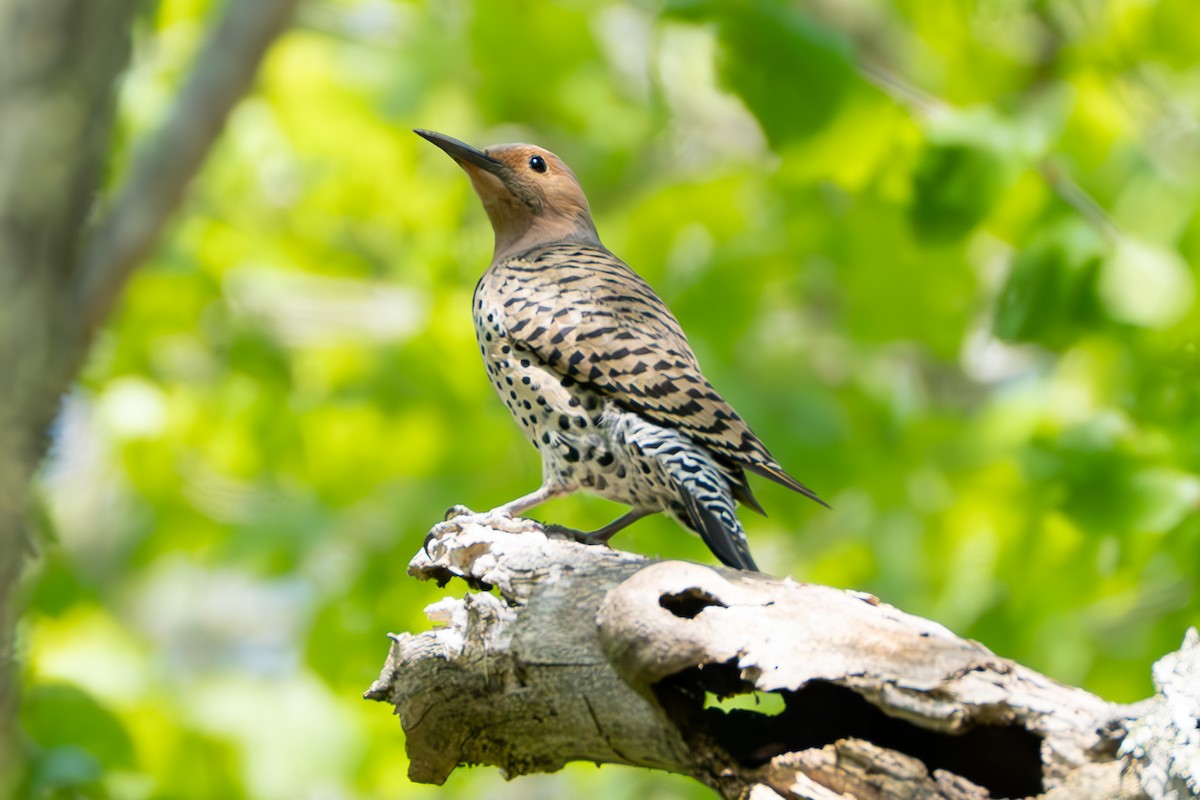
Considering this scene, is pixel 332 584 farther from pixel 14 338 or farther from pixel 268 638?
pixel 268 638

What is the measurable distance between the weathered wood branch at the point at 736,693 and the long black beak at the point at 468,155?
6.22 ft

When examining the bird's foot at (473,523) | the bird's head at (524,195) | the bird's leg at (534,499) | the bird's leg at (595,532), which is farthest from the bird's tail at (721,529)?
the bird's head at (524,195)

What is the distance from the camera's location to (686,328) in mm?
7117

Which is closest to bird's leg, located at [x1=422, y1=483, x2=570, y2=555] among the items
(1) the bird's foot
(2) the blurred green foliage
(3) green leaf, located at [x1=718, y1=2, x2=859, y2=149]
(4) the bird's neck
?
(1) the bird's foot

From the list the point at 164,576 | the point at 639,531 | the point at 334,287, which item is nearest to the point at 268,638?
the point at 164,576

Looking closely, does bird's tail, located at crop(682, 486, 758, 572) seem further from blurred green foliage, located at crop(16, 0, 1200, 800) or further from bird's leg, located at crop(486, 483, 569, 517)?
blurred green foliage, located at crop(16, 0, 1200, 800)

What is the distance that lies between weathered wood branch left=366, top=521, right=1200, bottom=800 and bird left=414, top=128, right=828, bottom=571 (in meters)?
0.65

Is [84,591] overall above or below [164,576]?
below

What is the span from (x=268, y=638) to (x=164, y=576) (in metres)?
1.35

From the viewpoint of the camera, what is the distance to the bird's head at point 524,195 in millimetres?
4859

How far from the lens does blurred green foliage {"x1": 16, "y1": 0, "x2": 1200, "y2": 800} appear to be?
16.2ft

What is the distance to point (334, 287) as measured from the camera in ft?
29.8

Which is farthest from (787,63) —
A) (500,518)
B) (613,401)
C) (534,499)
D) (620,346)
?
(500,518)

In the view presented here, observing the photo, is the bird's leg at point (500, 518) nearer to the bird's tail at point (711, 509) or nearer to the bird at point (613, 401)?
the bird at point (613, 401)
